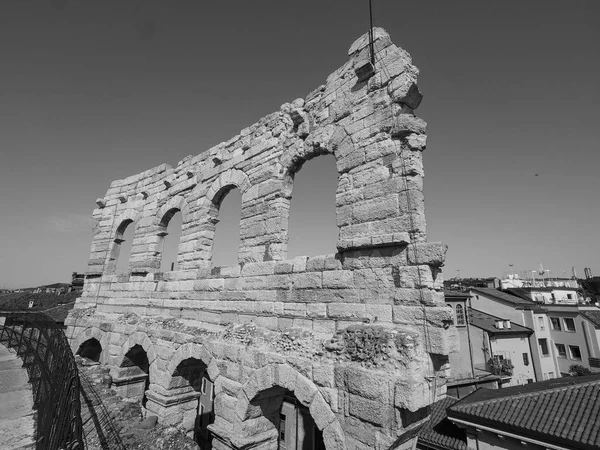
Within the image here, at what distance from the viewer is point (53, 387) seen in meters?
3.98

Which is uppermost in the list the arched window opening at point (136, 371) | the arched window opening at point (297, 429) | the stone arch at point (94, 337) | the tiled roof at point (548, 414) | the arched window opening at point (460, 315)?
the arched window opening at point (460, 315)

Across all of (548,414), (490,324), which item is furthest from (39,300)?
(490,324)

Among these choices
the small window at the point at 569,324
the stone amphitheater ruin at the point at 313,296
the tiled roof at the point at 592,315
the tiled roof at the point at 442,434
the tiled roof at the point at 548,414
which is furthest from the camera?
the small window at the point at 569,324

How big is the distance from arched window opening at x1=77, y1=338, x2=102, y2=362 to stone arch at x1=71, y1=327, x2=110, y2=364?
8.3 inches

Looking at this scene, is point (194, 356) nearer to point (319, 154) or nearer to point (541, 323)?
point (319, 154)

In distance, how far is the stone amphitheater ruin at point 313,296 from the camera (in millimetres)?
3639

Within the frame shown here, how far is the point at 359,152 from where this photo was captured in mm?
4945

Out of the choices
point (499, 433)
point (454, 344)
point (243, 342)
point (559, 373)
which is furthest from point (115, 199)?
point (559, 373)

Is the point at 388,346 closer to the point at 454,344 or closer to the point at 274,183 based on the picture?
the point at 454,344

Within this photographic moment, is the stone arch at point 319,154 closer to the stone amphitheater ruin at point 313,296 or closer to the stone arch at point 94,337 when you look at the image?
the stone amphitheater ruin at point 313,296

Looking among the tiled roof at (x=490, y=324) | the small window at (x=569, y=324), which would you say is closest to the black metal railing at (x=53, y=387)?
the tiled roof at (x=490, y=324)

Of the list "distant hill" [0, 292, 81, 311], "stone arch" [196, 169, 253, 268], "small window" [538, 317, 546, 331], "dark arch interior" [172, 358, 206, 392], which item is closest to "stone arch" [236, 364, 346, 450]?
"dark arch interior" [172, 358, 206, 392]

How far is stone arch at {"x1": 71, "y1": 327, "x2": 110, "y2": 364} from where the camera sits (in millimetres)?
8516

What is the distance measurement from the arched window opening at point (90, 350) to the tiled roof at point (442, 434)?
36.1 feet
